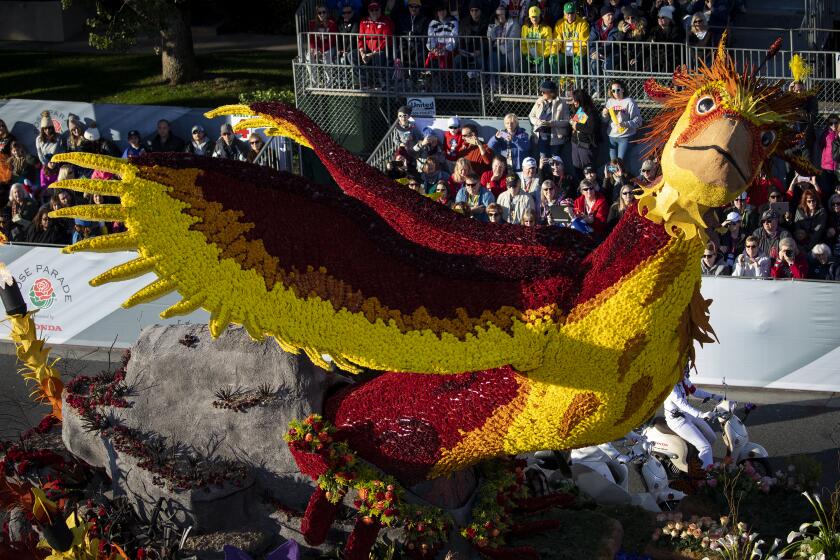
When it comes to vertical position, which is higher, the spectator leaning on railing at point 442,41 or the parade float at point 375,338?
the spectator leaning on railing at point 442,41

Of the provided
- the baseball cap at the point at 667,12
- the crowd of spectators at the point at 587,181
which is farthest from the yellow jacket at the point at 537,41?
the baseball cap at the point at 667,12

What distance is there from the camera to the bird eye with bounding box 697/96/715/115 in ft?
21.8

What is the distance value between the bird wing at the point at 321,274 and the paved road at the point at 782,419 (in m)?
4.50

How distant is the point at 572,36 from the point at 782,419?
5970mm

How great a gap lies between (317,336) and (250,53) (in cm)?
1656

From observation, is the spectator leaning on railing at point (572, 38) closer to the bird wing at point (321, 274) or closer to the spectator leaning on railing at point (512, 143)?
the spectator leaning on railing at point (512, 143)

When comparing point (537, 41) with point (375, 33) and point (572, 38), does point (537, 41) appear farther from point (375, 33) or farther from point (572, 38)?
point (375, 33)

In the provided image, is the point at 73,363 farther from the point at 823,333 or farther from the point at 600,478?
the point at 823,333

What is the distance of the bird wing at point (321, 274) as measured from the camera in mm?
7047

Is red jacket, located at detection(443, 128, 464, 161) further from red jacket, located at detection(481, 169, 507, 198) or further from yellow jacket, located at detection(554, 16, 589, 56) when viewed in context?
yellow jacket, located at detection(554, 16, 589, 56)

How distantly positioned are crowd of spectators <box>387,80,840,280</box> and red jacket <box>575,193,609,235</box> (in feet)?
0.03

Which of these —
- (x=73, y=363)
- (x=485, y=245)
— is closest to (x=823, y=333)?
(x=485, y=245)

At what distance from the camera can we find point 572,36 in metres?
15.8

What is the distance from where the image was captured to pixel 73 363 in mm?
13469
